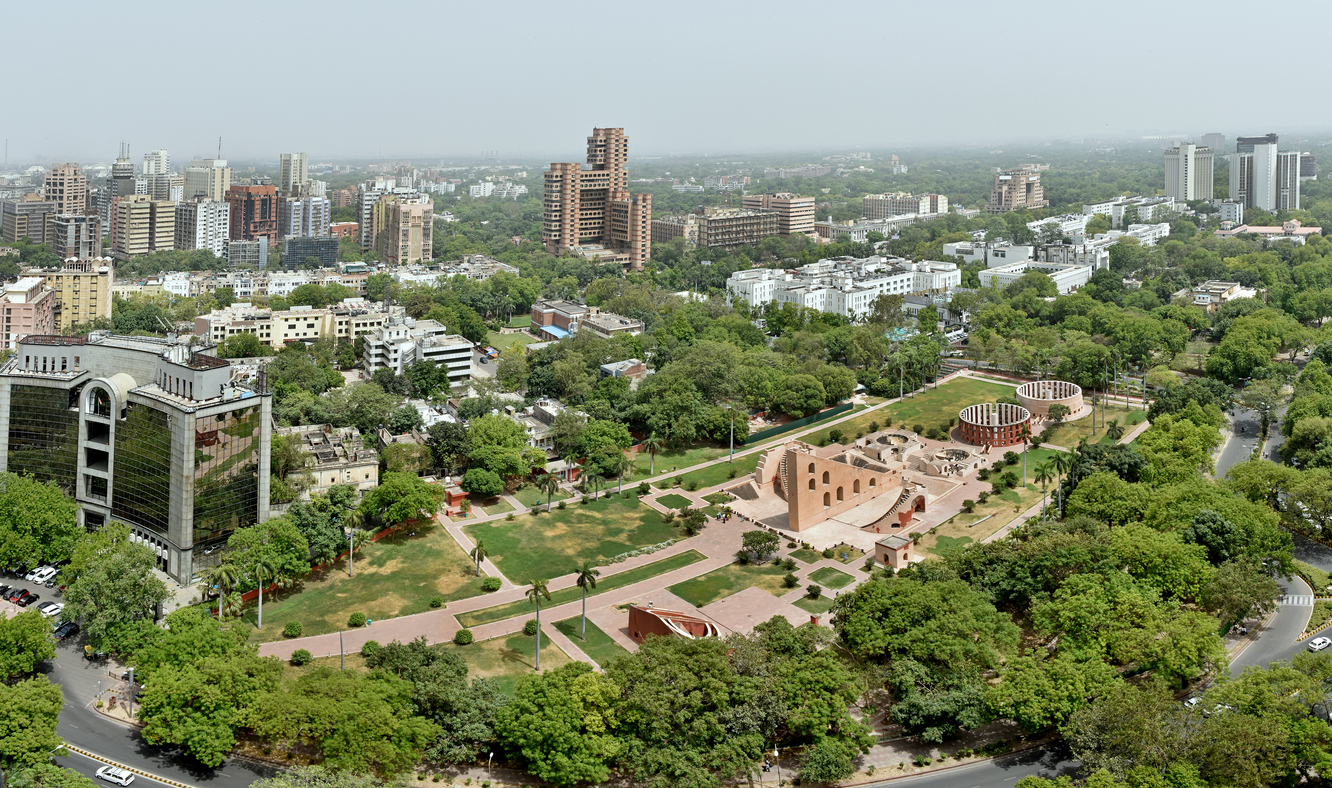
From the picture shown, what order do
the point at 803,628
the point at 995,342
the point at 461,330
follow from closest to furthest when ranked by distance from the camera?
the point at 803,628
the point at 995,342
the point at 461,330

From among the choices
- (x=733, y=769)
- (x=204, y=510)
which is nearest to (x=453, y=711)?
(x=733, y=769)

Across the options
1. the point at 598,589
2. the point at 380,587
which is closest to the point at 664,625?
the point at 598,589

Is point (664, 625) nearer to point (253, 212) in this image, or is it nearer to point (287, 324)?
point (287, 324)

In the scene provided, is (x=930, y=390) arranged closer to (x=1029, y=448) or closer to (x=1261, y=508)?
(x=1029, y=448)

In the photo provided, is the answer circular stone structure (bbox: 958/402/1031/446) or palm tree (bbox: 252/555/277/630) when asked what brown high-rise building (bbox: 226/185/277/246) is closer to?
circular stone structure (bbox: 958/402/1031/446)

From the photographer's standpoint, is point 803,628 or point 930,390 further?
point 930,390

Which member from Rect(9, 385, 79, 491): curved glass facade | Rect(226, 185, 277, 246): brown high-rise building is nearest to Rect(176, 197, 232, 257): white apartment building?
Rect(226, 185, 277, 246): brown high-rise building
